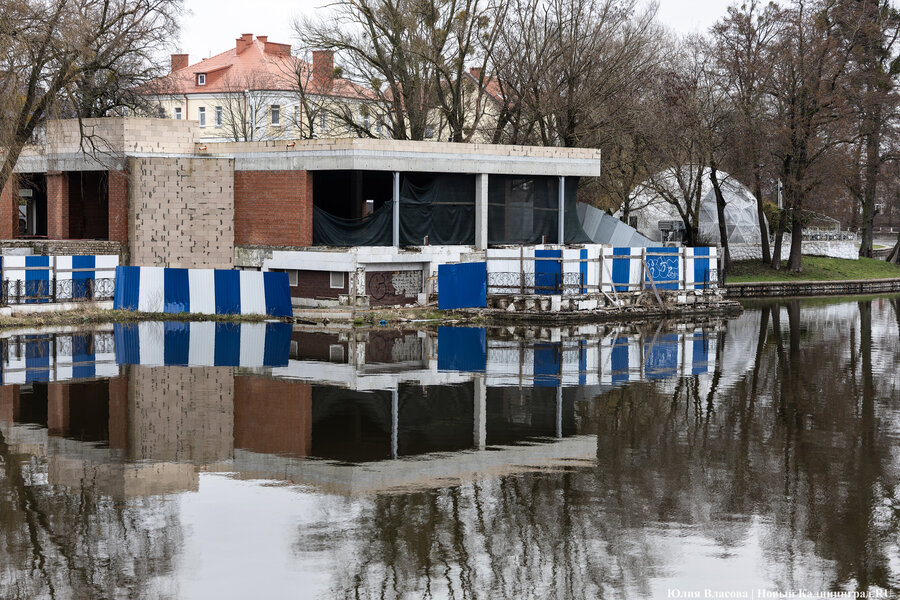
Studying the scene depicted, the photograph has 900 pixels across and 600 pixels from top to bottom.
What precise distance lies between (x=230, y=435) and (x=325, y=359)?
968 centimetres

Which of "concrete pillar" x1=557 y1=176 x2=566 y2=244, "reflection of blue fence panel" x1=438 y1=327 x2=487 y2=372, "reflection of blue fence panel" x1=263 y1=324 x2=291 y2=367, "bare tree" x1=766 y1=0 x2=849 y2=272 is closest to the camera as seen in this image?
"reflection of blue fence panel" x1=263 y1=324 x2=291 y2=367

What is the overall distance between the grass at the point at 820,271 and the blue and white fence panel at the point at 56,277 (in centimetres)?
3607

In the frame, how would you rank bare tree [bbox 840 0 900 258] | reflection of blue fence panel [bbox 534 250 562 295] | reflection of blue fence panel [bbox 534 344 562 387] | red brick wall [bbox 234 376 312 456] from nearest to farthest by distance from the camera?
red brick wall [bbox 234 376 312 456], reflection of blue fence panel [bbox 534 344 562 387], reflection of blue fence panel [bbox 534 250 562 295], bare tree [bbox 840 0 900 258]

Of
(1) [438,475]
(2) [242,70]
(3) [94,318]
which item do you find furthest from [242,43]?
(1) [438,475]

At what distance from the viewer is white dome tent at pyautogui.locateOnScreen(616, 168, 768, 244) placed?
70.1m

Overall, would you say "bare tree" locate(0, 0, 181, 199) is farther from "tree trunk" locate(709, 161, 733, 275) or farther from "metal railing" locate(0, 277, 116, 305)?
"tree trunk" locate(709, 161, 733, 275)

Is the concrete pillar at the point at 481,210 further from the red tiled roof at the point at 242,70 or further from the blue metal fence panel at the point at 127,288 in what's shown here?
the red tiled roof at the point at 242,70

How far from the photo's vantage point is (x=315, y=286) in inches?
1526

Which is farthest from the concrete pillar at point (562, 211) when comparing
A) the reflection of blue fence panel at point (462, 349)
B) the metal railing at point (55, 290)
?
the metal railing at point (55, 290)

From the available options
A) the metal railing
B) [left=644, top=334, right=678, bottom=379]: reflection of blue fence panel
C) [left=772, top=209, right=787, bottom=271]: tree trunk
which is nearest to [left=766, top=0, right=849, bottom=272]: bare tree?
[left=772, top=209, right=787, bottom=271]: tree trunk

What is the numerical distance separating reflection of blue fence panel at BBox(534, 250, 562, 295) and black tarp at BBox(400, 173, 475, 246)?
434 centimetres

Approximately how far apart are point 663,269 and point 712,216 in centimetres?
3106

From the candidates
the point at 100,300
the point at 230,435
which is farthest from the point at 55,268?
the point at 230,435

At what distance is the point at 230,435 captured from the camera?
1762 centimetres
